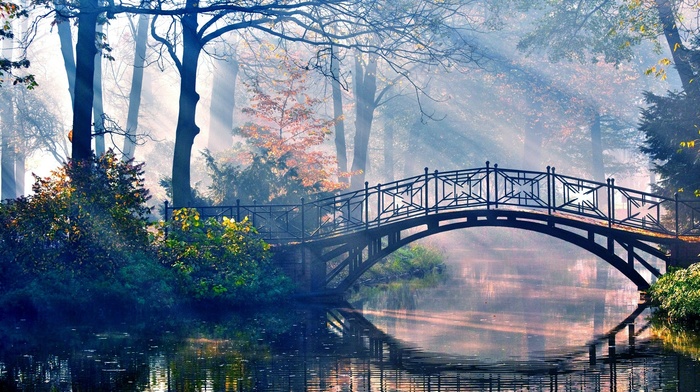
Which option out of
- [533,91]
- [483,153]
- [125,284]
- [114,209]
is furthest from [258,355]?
[483,153]

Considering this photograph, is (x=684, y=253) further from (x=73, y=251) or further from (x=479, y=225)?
(x=73, y=251)

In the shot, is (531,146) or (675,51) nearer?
(675,51)

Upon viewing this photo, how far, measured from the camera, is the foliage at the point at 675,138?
27.5 m

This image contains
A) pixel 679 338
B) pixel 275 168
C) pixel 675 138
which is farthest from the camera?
pixel 275 168

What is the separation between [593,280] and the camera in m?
29.4

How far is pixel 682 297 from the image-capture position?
19.3m

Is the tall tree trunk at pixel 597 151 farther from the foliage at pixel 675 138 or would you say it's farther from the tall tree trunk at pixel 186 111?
the tall tree trunk at pixel 186 111

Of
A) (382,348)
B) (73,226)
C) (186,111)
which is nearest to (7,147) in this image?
(186,111)

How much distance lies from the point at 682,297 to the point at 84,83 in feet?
48.9

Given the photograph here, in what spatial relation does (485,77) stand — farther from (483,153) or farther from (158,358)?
(158,358)

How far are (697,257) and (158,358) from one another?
1397 cm

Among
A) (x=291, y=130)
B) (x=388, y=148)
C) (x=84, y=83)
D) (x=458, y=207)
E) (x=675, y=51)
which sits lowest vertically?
(x=458, y=207)

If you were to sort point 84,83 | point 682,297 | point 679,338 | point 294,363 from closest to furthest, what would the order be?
1. point 294,363
2. point 679,338
3. point 682,297
4. point 84,83

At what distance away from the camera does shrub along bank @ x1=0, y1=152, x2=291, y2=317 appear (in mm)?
20828
